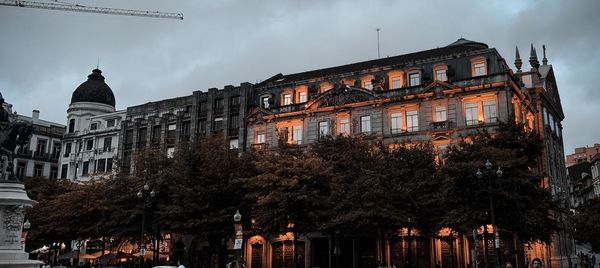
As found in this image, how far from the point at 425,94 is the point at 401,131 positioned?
381 cm

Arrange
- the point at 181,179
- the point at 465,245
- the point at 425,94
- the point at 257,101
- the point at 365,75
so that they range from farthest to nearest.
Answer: the point at 257,101
the point at 365,75
the point at 425,94
the point at 465,245
the point at 181,179

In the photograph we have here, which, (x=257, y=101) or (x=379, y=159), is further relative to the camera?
(x=257, y=101)

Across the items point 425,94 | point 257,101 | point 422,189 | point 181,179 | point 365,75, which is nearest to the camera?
point 422,189

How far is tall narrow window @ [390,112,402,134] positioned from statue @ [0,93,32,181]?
31692 millimetres

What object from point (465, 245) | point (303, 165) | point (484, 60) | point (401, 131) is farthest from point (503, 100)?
point (303, 165)

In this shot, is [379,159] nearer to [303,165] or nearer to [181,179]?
[303,165]

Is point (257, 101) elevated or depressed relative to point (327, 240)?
elevated

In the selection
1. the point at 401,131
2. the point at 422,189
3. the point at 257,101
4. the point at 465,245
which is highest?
the point at 257,101

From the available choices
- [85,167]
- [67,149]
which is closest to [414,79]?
[85,167]

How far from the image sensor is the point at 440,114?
159 feet

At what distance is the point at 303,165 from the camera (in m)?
38.2

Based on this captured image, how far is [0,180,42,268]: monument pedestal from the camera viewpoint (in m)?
22.8

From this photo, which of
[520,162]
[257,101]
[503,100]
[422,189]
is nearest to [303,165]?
[422,189]

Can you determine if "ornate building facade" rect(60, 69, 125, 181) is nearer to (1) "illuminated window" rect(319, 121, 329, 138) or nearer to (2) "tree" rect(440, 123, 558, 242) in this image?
(1) "illuminated window" rect(319, 121, 329, 138)
